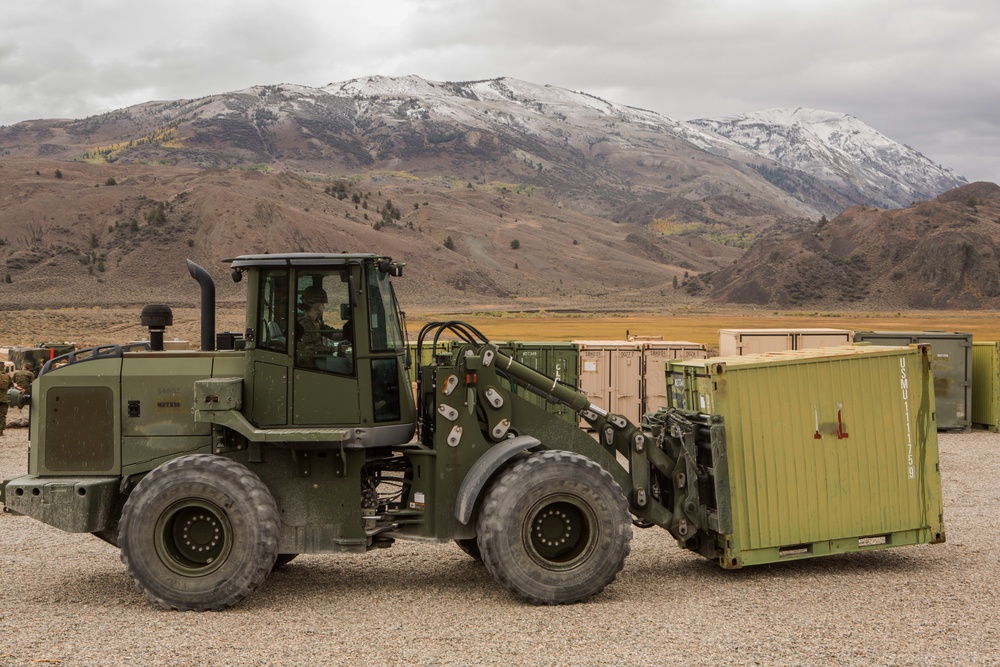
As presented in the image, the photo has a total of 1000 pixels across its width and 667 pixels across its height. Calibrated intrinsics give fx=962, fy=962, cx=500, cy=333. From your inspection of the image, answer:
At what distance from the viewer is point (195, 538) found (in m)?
8.14

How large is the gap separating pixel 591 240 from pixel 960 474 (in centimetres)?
12625

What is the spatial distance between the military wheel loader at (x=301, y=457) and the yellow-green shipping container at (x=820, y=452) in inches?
12.3

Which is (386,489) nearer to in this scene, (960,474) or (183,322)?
(960,474)

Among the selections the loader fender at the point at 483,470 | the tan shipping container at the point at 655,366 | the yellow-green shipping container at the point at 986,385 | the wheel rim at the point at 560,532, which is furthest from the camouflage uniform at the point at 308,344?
the yellow-green shipping container at the point at 986,385

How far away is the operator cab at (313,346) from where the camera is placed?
820 centimetres

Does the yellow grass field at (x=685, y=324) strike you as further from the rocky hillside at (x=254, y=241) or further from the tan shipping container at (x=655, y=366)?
the tan shipping container at (x=655, y=366)

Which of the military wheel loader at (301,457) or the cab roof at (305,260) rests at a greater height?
the cab roof at (305,260)

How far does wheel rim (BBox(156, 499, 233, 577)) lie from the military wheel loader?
0.01 meters

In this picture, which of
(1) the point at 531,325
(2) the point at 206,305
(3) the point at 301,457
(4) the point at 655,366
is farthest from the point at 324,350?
Result: (1) the point at 531,325

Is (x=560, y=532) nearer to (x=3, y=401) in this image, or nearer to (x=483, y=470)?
(x=483, y=470)

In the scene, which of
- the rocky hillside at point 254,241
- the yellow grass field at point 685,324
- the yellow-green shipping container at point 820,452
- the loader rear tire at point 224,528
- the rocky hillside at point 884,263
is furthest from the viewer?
the rocky hillside at point 884,263

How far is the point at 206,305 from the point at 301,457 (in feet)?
5.48

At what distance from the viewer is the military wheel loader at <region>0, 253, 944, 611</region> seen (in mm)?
8000

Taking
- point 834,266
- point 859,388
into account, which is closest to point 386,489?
point 859,388
